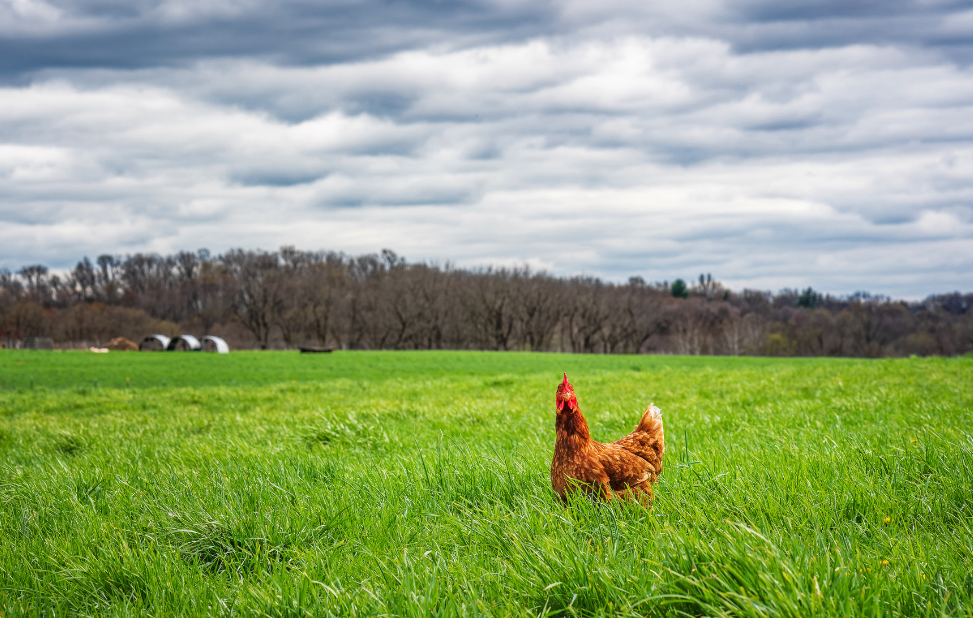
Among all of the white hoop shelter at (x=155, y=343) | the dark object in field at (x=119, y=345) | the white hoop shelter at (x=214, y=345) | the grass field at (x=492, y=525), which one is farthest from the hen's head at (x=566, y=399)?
the dark object in field at (x=119, y=345)

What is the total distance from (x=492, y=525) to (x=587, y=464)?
76cm

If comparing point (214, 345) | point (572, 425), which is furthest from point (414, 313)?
point (572, 425)

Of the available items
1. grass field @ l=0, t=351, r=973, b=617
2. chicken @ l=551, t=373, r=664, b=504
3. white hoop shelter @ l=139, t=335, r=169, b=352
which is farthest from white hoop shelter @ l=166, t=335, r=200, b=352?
chicken @ l=551, t=373, r=664, b=504

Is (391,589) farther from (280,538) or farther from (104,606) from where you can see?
(104,606)

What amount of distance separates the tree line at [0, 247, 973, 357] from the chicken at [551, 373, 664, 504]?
100 metres

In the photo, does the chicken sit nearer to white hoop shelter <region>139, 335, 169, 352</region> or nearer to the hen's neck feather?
the hen's neck feather

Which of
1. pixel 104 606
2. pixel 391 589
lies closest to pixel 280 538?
pixel 104 606

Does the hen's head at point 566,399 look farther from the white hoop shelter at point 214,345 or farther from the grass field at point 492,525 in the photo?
the white hoop shelter at point 214,345

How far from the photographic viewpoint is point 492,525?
3.80m

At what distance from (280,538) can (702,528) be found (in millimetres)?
2811

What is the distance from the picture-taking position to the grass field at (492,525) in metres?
2.69

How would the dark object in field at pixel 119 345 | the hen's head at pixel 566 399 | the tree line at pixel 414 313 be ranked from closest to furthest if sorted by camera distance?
the hen's head at pixel 566 399 < the dark object in field at pixel 119 345 < the tree line at pixel 414 313

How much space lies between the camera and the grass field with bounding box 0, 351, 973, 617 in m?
2.69

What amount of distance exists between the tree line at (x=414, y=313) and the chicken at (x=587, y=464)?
100 meters
